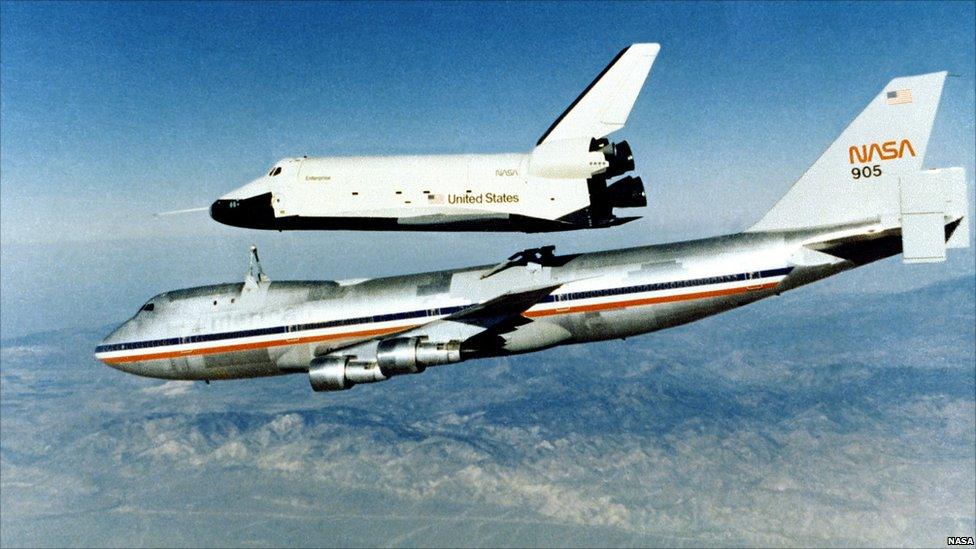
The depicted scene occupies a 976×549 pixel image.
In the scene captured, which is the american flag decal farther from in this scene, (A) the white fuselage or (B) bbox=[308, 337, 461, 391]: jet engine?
(B) bbox=[308, 337, 461, 391]: jet engine

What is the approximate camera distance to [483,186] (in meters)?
29.2

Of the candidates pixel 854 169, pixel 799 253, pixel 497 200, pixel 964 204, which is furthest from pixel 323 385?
pixel 964 204

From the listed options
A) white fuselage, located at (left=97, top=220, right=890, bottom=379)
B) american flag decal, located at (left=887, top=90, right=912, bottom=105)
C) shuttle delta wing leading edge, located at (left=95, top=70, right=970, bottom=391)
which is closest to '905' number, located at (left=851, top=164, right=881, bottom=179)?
Result: shuttle delta wing leading edge, located at (left=95, top=70, right=970, bottom=391)

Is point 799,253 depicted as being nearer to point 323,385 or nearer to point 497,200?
point 497,200

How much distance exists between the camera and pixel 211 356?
36.2 metres

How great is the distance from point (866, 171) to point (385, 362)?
2186cm

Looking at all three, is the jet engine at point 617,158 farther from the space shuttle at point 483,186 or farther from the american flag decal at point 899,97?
the american flag decal at point 899,97

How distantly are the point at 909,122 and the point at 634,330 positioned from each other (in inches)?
554

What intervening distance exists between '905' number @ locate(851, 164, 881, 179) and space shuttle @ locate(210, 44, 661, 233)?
9.31 meters

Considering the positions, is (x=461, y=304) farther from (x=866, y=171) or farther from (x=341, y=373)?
(x=866, y=171)

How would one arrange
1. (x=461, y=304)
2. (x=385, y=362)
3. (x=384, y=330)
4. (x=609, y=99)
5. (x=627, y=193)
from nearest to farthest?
(x=627, y=193)
(x=385, y=362)
(x=609, y=99)
(x=461, y=304)
(x=384, y=330)

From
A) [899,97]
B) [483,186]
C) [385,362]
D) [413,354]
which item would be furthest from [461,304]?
[899,97]

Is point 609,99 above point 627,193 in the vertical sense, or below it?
above

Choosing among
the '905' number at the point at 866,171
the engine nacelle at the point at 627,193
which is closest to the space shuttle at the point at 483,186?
the engine nacelle at the point at 627,193
